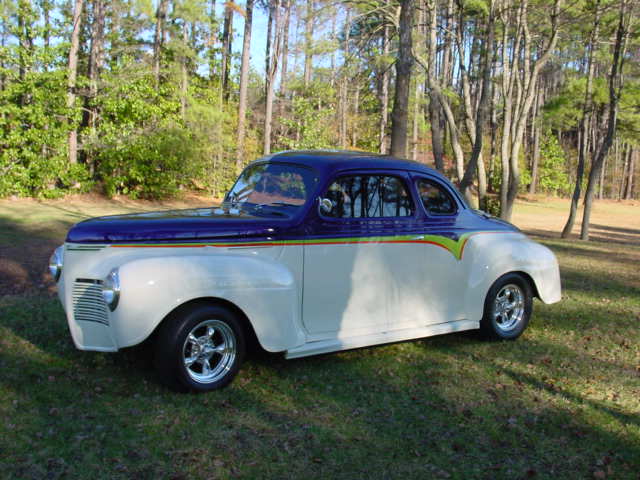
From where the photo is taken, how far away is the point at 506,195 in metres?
18.4

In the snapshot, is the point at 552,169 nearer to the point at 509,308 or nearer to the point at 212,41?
the point at 212,41

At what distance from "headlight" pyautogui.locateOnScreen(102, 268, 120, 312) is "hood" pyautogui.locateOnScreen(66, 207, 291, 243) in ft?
1.26

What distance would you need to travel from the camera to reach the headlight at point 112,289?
4.24 meters

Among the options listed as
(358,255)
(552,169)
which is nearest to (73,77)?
(358,255)

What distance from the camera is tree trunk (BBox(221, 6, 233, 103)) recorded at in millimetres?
35188

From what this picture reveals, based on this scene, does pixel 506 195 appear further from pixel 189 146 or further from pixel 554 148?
pixel 554 148

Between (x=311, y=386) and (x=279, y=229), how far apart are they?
1.34 meters

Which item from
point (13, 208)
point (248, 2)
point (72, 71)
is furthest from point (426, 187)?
point (248, 2)

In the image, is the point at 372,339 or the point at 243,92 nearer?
the point at 372,339

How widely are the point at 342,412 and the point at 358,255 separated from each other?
1389mm

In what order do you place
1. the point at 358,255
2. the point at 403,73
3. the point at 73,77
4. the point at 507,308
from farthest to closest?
1. the point at 73,77
2. the point at 403,73
3. the point at 507,308
4. the point at 358,255

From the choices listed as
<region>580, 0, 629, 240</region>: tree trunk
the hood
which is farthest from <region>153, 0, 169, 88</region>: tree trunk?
the hood

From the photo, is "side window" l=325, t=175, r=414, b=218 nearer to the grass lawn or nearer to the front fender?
the front fender

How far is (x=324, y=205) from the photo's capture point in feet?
16.6
